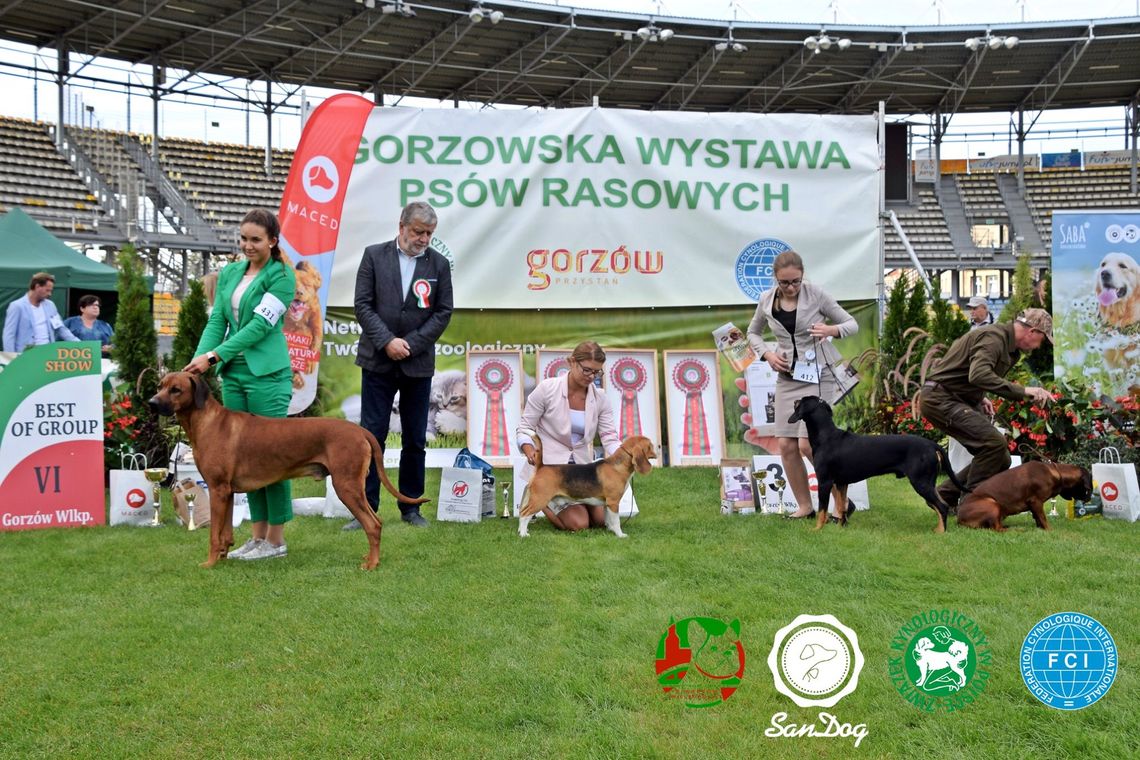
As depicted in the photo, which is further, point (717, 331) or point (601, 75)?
point (601, 75)

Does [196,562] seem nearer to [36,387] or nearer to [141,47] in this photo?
[36,387]

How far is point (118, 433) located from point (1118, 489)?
6.39 m

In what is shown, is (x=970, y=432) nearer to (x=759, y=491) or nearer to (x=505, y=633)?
(x=759, y=491)

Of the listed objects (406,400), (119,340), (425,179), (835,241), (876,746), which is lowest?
(876,746)

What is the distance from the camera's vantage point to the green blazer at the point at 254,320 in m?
4.16

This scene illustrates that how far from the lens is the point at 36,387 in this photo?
17.4ft

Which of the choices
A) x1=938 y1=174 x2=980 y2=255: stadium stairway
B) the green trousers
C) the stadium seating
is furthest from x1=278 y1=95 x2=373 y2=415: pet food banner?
x1=938 y1=174 x2=980 y2=255: stadium stairway

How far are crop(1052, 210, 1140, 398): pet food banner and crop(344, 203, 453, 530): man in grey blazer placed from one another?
4.81 m

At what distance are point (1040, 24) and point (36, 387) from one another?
25.3m

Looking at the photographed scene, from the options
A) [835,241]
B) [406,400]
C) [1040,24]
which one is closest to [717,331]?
[835,241]

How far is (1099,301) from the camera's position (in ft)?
23.2

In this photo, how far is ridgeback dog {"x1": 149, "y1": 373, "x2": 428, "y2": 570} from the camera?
407 centimetres
